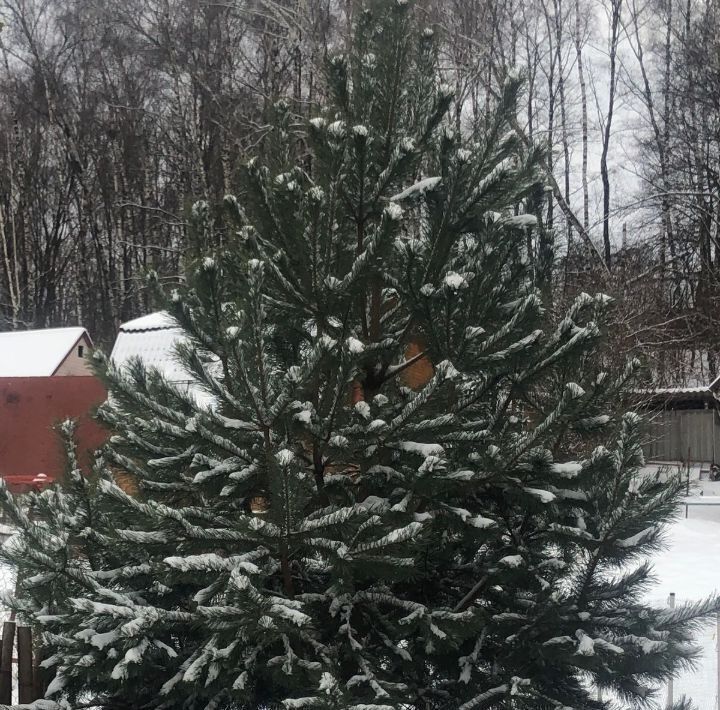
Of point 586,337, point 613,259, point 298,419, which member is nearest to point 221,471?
point 298,419

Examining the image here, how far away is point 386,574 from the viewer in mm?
3158

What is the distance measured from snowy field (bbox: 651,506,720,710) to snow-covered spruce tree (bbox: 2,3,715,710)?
8.91ft

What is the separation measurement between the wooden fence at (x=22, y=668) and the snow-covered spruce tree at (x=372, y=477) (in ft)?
1.31

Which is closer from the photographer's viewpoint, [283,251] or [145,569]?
[145,569]

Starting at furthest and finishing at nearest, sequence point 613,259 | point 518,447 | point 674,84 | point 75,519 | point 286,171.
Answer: point 674,84, point 613,259, point 286,171, point 75,519, point 518,447

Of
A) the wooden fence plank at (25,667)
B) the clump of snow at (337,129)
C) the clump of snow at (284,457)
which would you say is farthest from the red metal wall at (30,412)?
the clump of snow at (284,457)

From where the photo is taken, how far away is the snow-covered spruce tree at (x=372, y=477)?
310 cm

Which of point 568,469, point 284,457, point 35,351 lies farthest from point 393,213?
point 35,351

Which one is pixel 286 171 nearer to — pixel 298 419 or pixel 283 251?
pixel 283 251

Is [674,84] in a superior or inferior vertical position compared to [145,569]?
superior

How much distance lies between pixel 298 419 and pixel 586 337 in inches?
46.1

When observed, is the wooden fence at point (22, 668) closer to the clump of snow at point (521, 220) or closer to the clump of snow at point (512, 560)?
the clump of snow at point (512, 560)

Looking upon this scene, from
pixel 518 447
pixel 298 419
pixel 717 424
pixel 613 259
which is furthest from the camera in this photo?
pixel 613 259

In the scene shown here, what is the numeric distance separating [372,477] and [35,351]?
56.6 feet
